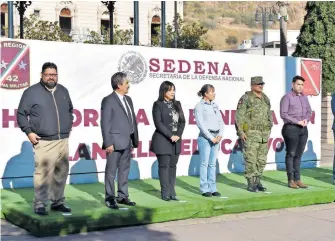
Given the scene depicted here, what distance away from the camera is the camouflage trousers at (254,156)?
28.2 feet

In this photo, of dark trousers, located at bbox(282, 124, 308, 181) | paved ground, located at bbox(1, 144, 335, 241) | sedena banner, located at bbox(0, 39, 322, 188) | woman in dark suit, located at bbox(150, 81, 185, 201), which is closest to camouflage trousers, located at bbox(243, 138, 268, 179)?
dark trousers, located at bbox(282, 124, 308, 181)

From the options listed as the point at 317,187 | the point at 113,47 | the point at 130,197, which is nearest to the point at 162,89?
the point at 130,197

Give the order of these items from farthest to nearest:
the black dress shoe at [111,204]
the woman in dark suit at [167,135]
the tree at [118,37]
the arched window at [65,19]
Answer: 1. the arched window at [65,19]
2. the tree at [118,37]
3. the woman in dark suit at [167,135]
4. the black dress shoe at [111,204]

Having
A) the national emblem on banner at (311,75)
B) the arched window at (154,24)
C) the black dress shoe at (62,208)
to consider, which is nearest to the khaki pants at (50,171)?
the black dress shoe at (62,208)

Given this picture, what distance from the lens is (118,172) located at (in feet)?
24.8

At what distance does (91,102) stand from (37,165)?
2.95 metres

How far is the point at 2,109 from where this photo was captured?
8789 millimetres

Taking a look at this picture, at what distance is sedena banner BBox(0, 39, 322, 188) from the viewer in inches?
350

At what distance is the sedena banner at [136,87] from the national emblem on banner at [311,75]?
0.02 metres

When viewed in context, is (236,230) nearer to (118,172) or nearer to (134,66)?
(118,172)

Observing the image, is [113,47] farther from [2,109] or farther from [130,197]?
[130,197]

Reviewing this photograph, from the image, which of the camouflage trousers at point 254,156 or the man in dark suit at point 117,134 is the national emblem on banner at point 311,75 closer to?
the camouflage trousers at point 254,156

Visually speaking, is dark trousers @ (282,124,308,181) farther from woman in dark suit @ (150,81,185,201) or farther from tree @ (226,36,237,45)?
tree @ (226,36,237,45)

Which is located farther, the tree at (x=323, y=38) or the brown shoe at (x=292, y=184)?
the tree at (x=323, y=38)
